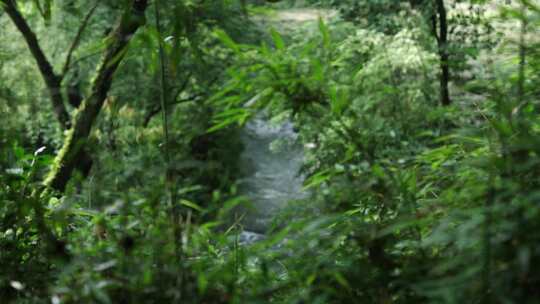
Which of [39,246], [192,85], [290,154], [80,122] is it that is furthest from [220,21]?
[39,246]

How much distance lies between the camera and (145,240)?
0.91 meters

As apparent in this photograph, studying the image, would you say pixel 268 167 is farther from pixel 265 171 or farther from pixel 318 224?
pixel 318 224

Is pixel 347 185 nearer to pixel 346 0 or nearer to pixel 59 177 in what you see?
pixel 59 177

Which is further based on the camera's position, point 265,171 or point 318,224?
point 265,171

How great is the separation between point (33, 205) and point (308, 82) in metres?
0.53

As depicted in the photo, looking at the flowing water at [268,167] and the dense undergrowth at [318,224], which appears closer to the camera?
the dense undergrowth at [318,224]

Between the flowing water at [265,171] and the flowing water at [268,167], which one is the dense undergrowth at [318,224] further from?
the flowing water at [265,171]

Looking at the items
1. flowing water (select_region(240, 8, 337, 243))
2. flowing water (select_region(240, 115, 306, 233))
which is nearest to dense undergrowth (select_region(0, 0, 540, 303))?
flowing water (select_region(240, 8, 337, 243))

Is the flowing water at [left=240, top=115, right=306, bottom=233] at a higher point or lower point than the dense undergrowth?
lower

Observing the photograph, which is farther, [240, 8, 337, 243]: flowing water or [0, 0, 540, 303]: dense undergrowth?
[240, 8, 337, 243]: flowing water

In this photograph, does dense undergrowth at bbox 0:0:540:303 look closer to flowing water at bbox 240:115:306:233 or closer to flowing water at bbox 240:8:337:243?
flowing water at bbox 240:8:337:243

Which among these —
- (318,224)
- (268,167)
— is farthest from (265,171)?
(318,224)

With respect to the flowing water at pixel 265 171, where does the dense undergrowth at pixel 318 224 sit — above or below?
above

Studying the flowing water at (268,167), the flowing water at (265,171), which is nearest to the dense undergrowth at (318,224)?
the flowing water at (268,167)
